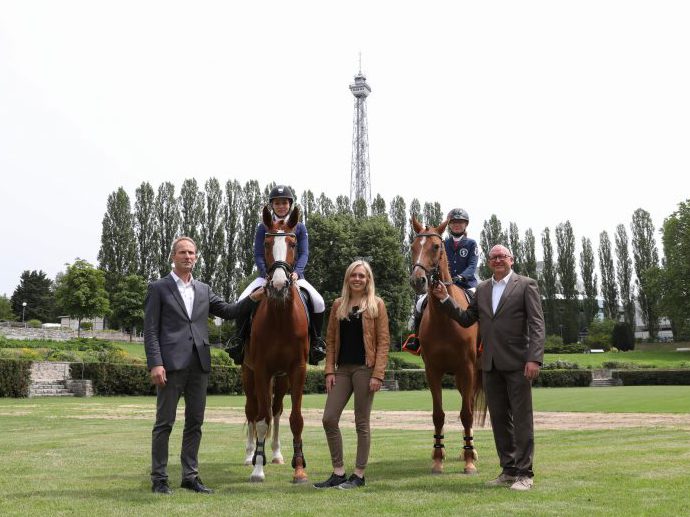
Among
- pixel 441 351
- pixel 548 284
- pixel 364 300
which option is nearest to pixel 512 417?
pixel 441 351

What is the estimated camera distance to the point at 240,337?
364 inches

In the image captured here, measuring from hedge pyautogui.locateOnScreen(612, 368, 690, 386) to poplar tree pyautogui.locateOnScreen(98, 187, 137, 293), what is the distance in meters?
45.7

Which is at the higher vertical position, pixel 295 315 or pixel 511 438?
pixel 295 315

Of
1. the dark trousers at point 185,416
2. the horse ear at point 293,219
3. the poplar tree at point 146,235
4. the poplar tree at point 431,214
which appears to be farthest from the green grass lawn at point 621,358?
the dark trousers at point 185,416

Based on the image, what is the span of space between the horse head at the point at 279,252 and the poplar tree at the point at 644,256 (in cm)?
7306

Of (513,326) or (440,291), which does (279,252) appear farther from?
(513,326)

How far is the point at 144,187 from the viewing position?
69.6 m

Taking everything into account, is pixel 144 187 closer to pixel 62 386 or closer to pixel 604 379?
pixel 62 386

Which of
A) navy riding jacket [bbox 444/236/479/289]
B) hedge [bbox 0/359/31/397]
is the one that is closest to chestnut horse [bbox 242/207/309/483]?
navy riding jacket [bbox 444/236/479/289]

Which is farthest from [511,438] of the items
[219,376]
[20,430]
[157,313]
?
[219,376]

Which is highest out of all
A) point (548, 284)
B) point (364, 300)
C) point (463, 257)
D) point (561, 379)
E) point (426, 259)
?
point (548, 284)

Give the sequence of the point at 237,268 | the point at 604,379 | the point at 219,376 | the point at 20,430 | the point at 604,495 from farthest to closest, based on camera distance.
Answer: the point at 237,268 < the point at 604,379 < the point at 219,376 < the point at 20,430 < the point at 604,495

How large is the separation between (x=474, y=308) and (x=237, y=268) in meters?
60.3

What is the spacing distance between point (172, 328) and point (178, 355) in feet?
1.04
